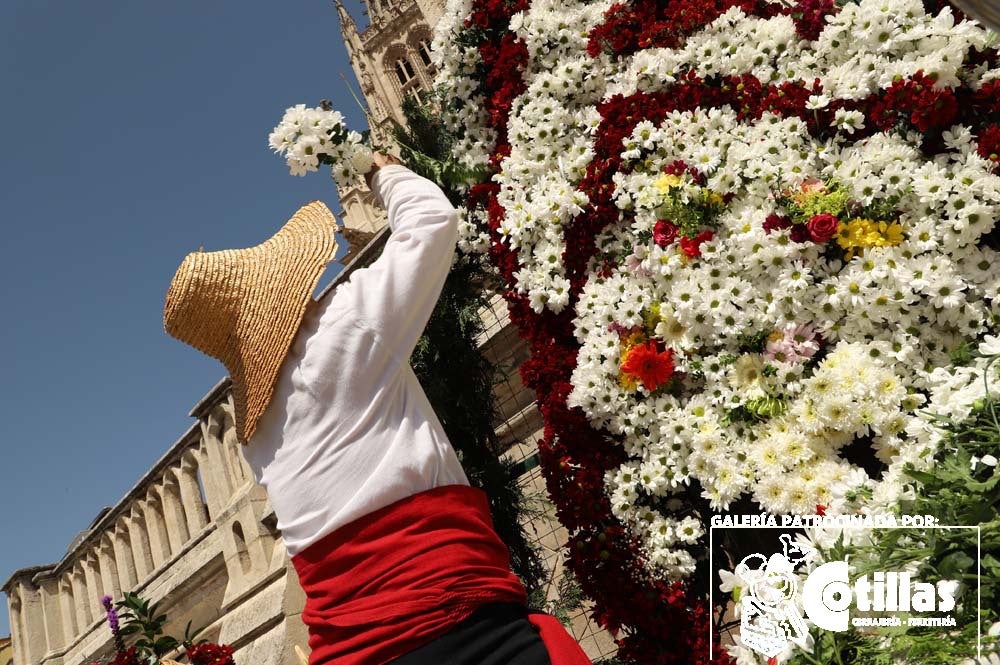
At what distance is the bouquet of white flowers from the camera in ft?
9.62

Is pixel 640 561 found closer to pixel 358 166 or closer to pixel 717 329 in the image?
pixel 717 329

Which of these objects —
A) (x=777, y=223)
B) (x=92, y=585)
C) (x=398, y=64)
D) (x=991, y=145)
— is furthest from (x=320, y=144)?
(x=398, y=64)

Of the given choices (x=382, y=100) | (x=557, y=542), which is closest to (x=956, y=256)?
(x=557, y=542)

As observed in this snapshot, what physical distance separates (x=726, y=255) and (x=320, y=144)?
5.17ft

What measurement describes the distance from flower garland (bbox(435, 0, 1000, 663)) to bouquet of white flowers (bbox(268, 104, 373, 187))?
111cm

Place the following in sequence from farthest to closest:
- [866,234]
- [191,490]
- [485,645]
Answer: [191,490]
[866,234]
[485,645]

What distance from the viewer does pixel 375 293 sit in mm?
2320

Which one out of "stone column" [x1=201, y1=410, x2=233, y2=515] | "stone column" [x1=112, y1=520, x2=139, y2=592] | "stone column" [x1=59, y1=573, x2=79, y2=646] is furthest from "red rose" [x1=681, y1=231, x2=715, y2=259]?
"stone column" [x1=59, y1=573, x2=79, y2=646]

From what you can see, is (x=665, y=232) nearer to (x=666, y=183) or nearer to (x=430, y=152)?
(x=666, y=183)

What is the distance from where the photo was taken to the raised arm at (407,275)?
7.59 feet

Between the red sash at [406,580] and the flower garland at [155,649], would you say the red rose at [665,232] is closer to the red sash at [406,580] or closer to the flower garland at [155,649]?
the red sash at [406,580]

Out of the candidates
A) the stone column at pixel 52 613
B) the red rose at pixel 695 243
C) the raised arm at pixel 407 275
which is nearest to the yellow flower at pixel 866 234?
the red rose at pixel 695 243

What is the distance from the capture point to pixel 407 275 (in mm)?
2326

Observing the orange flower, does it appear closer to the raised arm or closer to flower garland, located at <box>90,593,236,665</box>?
the raised arm
